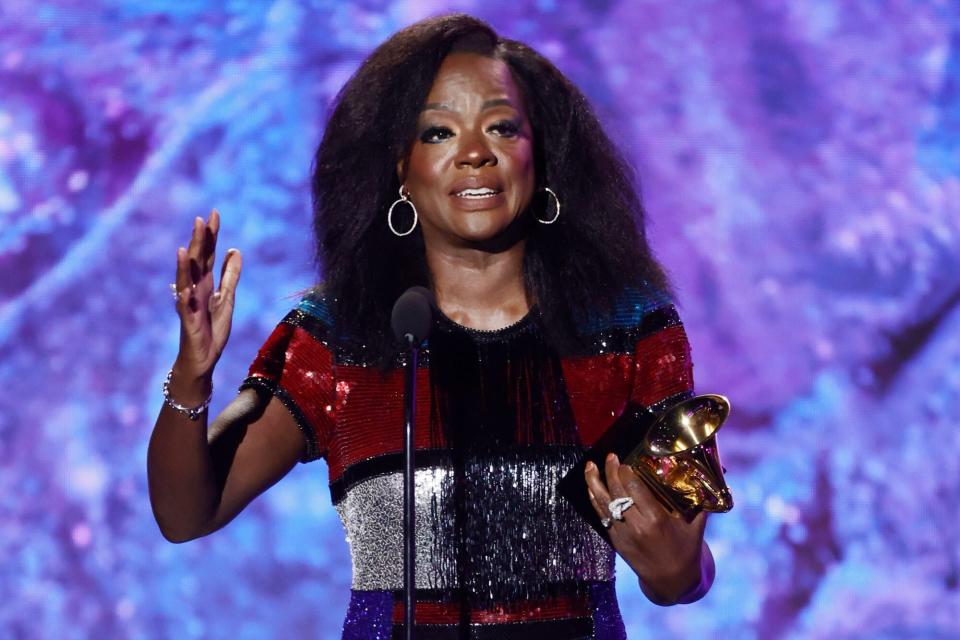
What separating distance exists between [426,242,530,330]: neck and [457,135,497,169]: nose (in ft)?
0.59

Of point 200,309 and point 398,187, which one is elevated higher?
point 398,187

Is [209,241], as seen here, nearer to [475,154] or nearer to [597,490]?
[475,154]

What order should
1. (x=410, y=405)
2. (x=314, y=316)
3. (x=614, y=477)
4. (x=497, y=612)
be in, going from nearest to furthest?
(x=410, y=405), (x=614, y=477), (x=497, y=612), (x=314, y=316)

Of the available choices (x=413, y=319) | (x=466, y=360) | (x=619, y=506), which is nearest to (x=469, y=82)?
(x=466, y=360)

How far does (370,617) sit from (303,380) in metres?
0.42

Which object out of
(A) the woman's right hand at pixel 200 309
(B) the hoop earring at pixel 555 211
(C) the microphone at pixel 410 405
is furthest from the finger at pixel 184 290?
(B) the hoop earring at pixel 555 211

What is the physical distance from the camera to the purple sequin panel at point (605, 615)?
6.84ft

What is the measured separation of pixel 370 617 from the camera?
209cm

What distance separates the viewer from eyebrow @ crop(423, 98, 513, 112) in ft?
7.30

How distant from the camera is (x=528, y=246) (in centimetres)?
234

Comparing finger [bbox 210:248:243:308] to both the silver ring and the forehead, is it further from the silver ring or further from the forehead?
the silver ring

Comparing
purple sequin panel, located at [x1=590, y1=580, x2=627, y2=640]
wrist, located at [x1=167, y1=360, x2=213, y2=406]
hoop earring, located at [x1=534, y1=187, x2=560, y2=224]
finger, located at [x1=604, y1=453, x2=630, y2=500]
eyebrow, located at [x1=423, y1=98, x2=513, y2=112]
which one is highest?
eyebrow, located at [x1=423, y1=98, x2=513, y2=112]

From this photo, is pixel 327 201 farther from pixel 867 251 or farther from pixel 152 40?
pixel 867 251

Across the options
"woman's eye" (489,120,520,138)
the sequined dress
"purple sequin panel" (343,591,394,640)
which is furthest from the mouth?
"purple sequin panel" (343,591,394,640)
